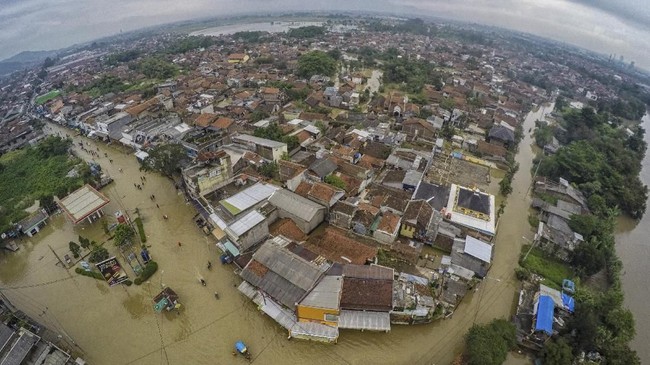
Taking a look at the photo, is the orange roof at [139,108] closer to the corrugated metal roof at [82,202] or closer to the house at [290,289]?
the corrugated metal roof at [82,202]

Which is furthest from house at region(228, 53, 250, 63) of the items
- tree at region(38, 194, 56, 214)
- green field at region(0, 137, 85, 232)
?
tree at region(38, 194, 56, 214)

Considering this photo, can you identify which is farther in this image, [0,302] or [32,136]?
[32,136]

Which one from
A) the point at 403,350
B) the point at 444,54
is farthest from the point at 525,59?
the point at 403,350

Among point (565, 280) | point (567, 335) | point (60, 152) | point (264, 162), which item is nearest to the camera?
point (567, 335)

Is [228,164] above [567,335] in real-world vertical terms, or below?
above

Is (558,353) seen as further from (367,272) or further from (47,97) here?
(47,97)

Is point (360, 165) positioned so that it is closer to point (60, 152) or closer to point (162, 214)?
point (162, 214)
